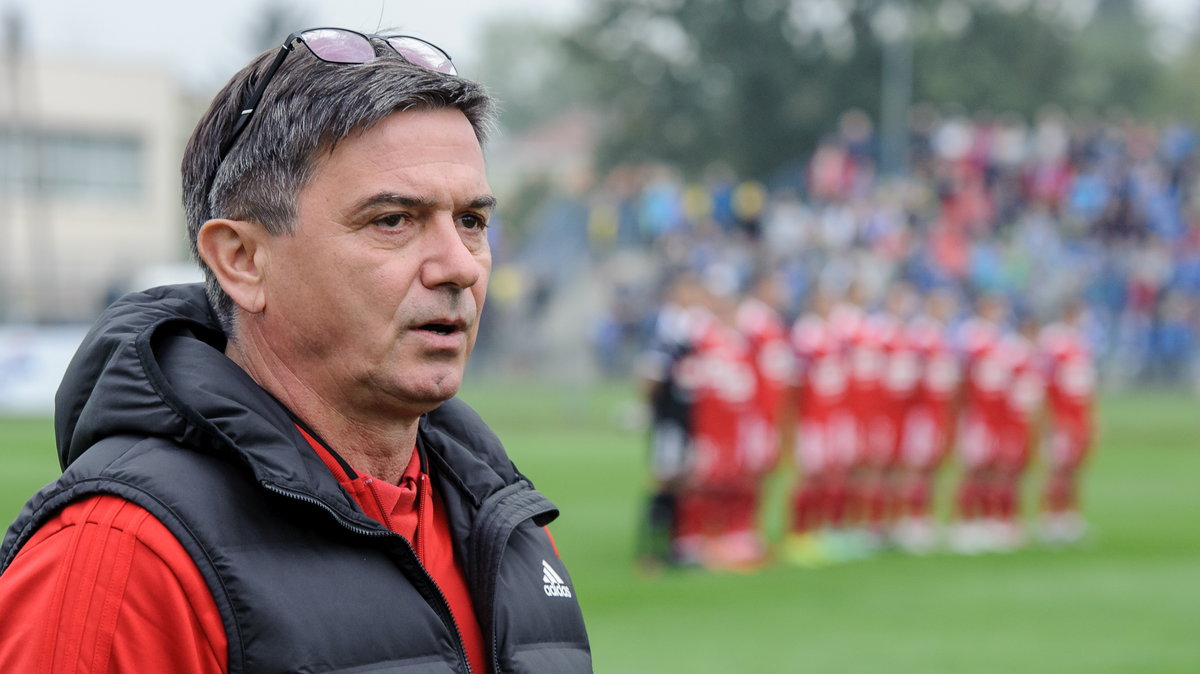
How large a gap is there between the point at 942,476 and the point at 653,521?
30.5 feet

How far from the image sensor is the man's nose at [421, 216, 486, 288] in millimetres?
2037

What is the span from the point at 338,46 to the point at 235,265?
1.04 ft

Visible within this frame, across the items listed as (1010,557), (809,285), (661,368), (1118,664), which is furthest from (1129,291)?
(1118,664)

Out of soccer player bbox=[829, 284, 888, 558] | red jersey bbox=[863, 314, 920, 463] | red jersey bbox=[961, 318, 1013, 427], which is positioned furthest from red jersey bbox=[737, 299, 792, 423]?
red jersey bbox=[961, 318, 1013, 427]

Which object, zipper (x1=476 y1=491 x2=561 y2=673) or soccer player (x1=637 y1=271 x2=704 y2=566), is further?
soccer player (x1=637 y1=271 x2=704 y2=566)

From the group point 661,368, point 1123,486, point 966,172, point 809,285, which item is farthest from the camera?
point 966,172

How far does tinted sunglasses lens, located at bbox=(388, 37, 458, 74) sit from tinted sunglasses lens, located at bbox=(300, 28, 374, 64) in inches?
2.2

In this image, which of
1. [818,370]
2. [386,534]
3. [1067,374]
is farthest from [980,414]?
[386,534]

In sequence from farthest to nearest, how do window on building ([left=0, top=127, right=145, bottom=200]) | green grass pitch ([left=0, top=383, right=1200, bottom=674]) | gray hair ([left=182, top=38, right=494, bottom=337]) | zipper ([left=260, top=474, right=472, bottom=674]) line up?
1. window on building ([left=0, top=127, right=145, bottom=200])
2. green grass pitch ([left=0, top=383, right=1200, bottom=674])
3. gray hair ([left=182, top=38, right=494, bottom=337])
4. zipper ([left=260, top=474, right=472, bottom=674])

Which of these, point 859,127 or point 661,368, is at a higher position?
point 859,127

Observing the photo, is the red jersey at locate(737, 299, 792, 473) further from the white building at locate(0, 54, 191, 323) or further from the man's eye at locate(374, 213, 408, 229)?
Answer: the white building at locate(0, 54, 191, 323)

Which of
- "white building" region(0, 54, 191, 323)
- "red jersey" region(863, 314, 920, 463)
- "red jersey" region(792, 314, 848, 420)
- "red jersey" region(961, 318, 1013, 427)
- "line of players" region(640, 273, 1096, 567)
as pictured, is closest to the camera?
"line of players" region(640, 273, 1096, 567)

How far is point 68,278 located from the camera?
32.9 metres

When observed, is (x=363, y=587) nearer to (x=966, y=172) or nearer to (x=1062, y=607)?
(x=1062, y=607)
